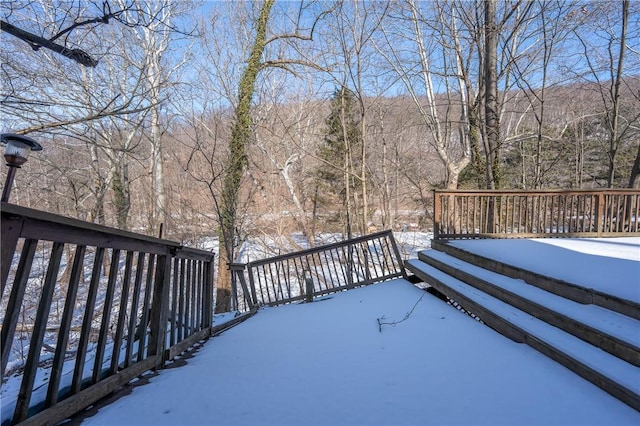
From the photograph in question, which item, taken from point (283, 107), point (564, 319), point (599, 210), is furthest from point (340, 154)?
point (564, 319)

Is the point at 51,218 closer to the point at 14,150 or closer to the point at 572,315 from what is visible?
the point at 14,150

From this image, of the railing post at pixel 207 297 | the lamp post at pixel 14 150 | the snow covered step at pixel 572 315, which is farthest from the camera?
the railing post at pixel 207 297

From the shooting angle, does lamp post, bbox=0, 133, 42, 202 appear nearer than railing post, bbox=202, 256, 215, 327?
Yes

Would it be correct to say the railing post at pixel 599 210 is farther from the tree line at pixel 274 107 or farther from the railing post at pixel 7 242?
the railing post at pixel 7 242

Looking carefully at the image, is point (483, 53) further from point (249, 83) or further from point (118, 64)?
point (118, 64)

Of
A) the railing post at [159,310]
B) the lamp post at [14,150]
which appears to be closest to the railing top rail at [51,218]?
the lamp post at [14,150]

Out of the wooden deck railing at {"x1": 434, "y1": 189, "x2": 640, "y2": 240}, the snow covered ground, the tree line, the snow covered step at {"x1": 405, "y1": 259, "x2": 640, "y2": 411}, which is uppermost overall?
the tree line

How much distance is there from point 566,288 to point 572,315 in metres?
0.47

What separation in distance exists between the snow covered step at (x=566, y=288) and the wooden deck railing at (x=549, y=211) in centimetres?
177

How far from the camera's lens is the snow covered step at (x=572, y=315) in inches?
78.3

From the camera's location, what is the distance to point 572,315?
2.43 metres

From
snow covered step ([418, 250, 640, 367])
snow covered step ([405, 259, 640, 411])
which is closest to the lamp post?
snow covered step ([405, 259, 640, 411])

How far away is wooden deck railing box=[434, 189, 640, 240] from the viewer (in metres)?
5.94

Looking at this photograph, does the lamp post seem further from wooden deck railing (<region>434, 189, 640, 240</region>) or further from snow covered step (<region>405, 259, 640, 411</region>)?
wooden deck railing (<region>434, 189, 640, 240</region>)
